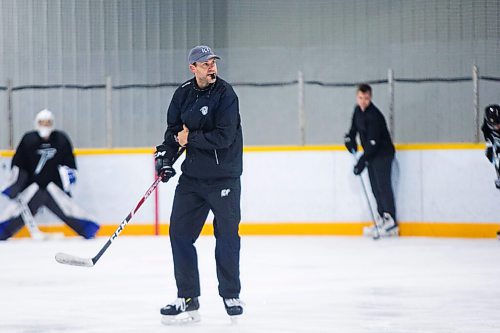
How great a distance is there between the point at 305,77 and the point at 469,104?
69.2 inches

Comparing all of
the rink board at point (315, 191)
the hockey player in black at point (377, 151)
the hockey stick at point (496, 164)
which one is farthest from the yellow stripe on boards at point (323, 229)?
the hockey stick at point (496, 164)

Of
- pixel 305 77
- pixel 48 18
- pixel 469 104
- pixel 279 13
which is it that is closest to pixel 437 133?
pixel 469 104

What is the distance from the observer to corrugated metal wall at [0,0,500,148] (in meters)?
11.7

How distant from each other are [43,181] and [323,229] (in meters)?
2.70

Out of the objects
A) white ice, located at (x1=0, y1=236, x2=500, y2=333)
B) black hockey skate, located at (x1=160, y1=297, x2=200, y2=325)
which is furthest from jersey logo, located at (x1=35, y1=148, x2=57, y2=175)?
black hockey skate, located at (x1=160, y1=297, x2=200, y2=325)

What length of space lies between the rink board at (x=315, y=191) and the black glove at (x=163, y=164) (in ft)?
17.8

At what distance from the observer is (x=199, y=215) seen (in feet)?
18.0

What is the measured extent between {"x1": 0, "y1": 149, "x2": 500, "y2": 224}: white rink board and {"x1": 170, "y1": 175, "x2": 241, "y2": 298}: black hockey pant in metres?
5.32

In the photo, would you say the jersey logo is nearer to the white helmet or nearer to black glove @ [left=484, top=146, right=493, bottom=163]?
the white helmet

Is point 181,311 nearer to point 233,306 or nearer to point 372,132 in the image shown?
point 233,306

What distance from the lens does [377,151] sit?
10.6 metres

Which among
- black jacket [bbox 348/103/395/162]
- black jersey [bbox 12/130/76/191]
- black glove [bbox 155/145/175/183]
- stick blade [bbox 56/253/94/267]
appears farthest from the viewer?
black jersey [bbox 12/130/76/191]

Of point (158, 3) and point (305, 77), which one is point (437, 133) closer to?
point (305, 77)

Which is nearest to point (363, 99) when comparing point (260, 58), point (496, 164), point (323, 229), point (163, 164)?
point (323, 229)
